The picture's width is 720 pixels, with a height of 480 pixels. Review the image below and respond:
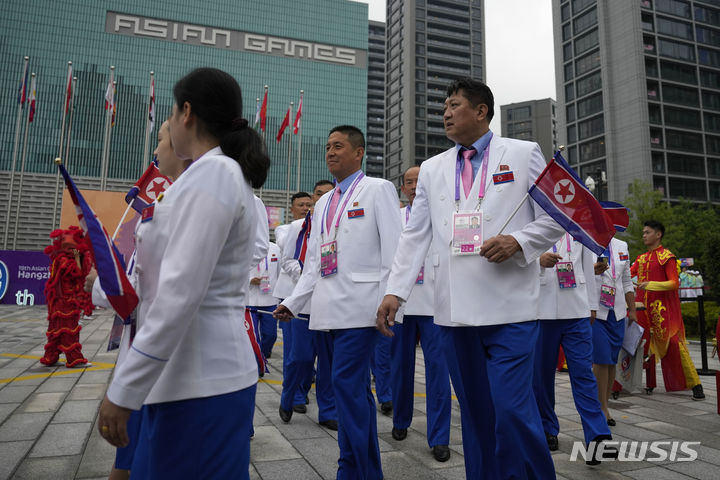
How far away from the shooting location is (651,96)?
5378 centimetres

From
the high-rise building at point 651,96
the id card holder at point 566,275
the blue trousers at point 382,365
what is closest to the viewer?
the id card holder at point 566,275

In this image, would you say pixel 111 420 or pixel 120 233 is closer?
pixel 111 420

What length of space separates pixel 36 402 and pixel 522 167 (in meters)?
5.26

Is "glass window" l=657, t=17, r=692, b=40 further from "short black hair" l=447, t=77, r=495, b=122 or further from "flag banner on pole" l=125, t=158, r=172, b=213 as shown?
"flag banner on pole" l=125, t=158, r=172, b=213

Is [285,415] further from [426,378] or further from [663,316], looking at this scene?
[663,316]

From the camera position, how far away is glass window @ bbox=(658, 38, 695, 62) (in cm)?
5462

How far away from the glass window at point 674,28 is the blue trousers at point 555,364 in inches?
2542

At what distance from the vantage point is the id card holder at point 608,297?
511 centimetres

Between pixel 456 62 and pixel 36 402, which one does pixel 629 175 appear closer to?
pixel 456 62

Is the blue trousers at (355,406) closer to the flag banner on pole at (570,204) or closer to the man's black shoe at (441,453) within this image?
the man's black shoe at (441,453)

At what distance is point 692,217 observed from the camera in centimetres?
3625

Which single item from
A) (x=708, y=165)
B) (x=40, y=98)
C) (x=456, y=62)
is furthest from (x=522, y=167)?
(x=456, y=62)

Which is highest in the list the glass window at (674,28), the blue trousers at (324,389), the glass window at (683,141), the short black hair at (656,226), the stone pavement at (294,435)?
the glass window at (674,28)

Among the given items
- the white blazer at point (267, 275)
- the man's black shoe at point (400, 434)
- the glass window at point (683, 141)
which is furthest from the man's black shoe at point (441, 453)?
the glass window at point (683, 141)
